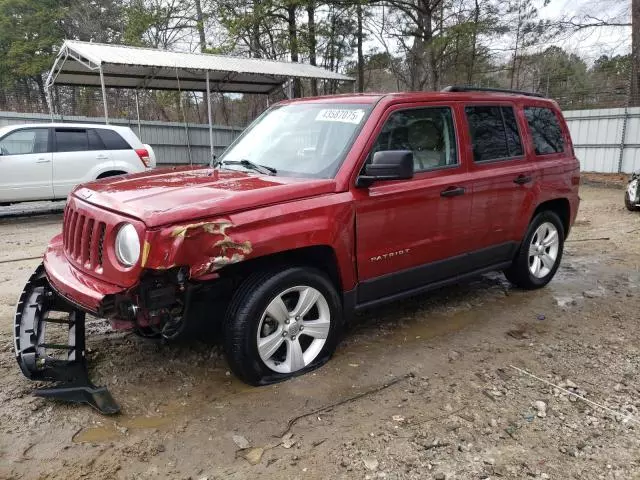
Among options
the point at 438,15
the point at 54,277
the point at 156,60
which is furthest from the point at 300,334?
the point at 438,15

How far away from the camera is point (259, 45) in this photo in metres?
21.8

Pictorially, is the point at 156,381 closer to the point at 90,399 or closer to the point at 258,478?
the point at 90,399

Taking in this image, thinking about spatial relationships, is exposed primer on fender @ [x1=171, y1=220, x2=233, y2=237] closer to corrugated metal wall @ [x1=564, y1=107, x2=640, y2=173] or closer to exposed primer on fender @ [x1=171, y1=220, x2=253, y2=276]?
exposed primer on fender @ [x1=171, y1=220, x2=253, y2=276]

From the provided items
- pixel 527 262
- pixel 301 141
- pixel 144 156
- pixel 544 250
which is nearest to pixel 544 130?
pixel 544 250

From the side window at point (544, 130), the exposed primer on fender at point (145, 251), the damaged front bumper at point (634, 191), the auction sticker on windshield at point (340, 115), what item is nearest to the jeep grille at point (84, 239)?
the exposed primer on fender at point (145, 251)

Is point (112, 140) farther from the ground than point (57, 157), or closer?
farther from the ground

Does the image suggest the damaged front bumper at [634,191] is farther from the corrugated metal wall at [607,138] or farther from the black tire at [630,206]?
the corrugated metal wall at [607,138]

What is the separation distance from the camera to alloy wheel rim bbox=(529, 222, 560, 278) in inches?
204

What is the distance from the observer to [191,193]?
3.09 m

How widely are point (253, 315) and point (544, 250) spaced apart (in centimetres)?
351

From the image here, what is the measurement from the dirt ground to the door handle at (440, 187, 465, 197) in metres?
1.14

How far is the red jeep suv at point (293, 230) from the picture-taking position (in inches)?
113

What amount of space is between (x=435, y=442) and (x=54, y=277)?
2478mm

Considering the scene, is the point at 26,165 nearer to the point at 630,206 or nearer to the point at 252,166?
the point at 252,166
